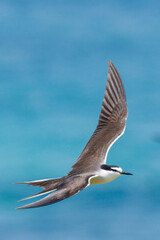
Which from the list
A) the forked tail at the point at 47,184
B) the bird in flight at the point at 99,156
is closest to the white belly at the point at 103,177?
the bird in flight at the point at 99,156

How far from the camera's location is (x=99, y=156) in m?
12.8

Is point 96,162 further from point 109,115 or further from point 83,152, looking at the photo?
point 109,115

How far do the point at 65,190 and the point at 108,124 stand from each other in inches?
167

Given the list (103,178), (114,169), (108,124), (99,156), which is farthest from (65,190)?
(108,124)

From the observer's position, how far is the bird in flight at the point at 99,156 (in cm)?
1044

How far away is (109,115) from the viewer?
1445cm

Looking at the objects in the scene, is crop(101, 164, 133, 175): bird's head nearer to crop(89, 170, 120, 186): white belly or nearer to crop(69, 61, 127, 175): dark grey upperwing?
crop(89, 170, 120, 186): white belly

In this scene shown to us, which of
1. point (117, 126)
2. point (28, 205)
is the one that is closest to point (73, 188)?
point (28, 205)

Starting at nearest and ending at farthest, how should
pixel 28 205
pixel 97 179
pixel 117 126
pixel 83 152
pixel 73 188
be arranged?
pixel 28 205 → pixel 73 188 → pixel 97 179 → pixel 83 152 → pixel 117 126

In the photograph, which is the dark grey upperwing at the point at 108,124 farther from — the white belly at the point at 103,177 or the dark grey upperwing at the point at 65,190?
the dark grey upperwing at the point at 65,190

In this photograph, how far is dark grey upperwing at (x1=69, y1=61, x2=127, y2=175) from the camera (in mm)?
12852

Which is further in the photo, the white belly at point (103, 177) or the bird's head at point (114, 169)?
the bird's head at point (114, 169)

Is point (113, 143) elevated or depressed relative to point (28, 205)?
elevated

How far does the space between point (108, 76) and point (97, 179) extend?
369 cm
